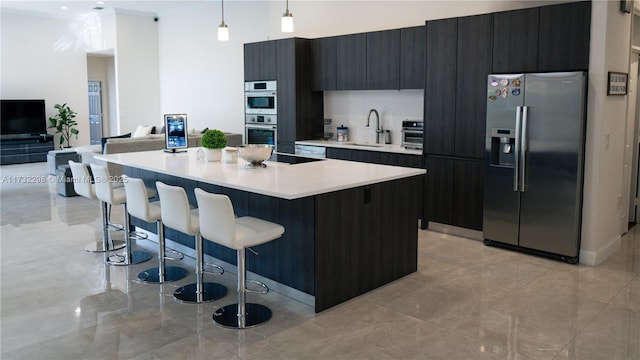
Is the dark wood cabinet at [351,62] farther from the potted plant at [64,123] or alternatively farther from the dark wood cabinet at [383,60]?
the potted plant at [64,123]

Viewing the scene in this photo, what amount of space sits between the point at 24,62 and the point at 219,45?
5.22 meters

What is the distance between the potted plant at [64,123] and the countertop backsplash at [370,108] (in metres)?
7.74

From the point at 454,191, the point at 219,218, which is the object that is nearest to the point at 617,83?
the point at 454,191

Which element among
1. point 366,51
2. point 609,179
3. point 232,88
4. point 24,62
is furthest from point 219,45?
point 609,179

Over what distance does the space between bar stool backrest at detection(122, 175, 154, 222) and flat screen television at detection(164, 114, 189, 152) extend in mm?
1254

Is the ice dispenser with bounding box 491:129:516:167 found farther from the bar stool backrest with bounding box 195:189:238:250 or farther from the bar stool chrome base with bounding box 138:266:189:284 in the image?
the bar stool chrome base with bounding box 138:266:189:284

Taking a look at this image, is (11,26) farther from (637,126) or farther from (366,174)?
(637,126)

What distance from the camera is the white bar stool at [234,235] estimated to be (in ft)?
11.2

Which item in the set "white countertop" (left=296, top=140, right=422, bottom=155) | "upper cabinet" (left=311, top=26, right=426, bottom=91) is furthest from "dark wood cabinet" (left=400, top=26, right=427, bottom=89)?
"white countertop" (left=296, top=140, right=422, bottom=155)

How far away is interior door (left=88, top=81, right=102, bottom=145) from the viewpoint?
14695mm

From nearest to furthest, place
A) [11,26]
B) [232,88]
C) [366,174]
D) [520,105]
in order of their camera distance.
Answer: [366,174] → [520,105] → [232,88] → [11,26]

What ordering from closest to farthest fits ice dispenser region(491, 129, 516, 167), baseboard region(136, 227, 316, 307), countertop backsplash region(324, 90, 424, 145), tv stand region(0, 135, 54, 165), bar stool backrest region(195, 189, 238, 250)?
bar stool backrest region(195, 189, 238, 250), baseboard region(136, 227, 316, 307), ice dispenser region(491, 129, 516, 167), countertop backsplash region(324, 90, 424, 145), tv stand region(0, 135, 54, 165)

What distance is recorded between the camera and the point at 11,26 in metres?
11.9

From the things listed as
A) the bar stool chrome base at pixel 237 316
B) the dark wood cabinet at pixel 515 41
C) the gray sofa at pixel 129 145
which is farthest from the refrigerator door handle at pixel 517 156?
the gray sofa at pixel 129 145
